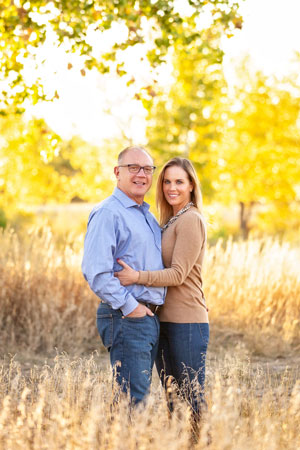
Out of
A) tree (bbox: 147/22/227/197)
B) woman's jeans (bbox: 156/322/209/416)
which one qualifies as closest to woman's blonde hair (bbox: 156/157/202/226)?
woman's jeans (bbox: 156/322/209/416)

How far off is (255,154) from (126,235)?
15.6 meters

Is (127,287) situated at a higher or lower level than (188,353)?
higher

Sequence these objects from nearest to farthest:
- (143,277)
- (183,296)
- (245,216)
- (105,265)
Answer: (105,265) < (143,277) < (183,296) < (245,216)

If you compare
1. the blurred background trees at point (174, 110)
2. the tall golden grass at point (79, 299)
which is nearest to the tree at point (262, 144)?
the blurred background trees at point (174, 110)

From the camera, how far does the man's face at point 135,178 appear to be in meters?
3.67

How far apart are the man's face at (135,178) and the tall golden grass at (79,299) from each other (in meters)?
3.26

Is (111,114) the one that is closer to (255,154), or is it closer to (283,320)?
(255,154)

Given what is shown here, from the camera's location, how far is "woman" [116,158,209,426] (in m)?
3.61

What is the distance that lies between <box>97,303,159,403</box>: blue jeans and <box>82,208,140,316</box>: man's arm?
3.8 inches

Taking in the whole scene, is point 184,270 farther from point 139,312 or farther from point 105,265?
point 105,265

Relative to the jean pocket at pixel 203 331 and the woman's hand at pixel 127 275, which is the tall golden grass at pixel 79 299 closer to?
the jean pocket at pixel 203 331

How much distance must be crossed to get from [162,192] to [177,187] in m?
0.18

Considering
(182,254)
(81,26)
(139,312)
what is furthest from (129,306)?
(81,26)

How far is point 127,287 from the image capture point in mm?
3520
